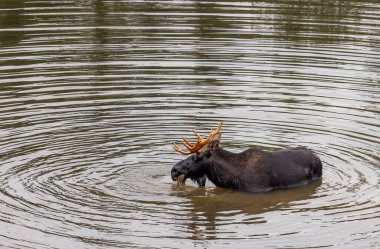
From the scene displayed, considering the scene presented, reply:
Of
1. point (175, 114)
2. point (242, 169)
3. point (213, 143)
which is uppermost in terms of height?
point (213, 143)

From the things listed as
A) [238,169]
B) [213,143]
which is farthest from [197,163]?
[238,169]

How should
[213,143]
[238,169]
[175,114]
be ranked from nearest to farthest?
1. [213,143]
2. [238,169]
3. [175,114]

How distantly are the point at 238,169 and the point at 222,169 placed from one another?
0.79ft

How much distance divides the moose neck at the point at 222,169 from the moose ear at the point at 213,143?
0.07m

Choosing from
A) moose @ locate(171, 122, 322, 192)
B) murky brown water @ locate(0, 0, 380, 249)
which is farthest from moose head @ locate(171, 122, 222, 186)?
murky brown water @ locate(0, 0, 380, 249)

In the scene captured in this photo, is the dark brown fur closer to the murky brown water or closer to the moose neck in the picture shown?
the moose neck

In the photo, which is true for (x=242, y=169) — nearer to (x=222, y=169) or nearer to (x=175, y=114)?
(x=222, y=169)

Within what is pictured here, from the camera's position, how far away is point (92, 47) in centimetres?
2483

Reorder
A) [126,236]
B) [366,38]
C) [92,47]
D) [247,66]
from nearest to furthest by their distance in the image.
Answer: [126,236], [247,66], [92,47], [366,38]

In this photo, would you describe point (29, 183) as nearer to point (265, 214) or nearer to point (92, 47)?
point (265, 214)

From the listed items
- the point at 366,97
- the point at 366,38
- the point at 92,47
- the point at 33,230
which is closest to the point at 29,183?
the point at 33,230

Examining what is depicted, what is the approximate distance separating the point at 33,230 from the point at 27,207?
922mm

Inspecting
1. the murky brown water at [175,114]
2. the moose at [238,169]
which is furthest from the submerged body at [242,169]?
the murky brown water at [175,114]

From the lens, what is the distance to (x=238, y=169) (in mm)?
15680
